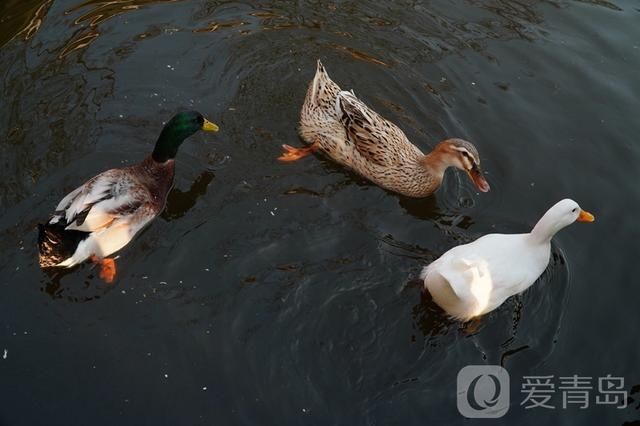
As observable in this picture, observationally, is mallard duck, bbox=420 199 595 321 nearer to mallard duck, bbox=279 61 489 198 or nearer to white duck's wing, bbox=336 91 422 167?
mallard duck, bbox=279 61 489 198

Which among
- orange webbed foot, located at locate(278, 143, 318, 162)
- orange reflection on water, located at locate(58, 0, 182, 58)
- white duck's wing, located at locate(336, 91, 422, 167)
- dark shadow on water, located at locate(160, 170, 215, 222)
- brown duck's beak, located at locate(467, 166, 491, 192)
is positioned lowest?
dark shadow on water, located at locate(160, 170, 215, 222)

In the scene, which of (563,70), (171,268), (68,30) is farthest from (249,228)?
(563,70)

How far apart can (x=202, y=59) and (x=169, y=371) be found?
12.3 ft

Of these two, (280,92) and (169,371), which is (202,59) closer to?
(280,92)

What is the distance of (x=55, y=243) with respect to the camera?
5230 millimetres

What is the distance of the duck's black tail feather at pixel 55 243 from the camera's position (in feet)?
17.1

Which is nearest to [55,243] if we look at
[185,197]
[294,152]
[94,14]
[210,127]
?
[185,197]

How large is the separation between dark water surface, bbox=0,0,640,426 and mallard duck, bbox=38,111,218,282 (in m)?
0.17

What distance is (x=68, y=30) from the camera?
7742 millimetres

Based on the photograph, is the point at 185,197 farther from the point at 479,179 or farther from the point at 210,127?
the point at 479,179

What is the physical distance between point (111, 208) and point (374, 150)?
2298 mm

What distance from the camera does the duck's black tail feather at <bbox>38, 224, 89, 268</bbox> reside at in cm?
523
